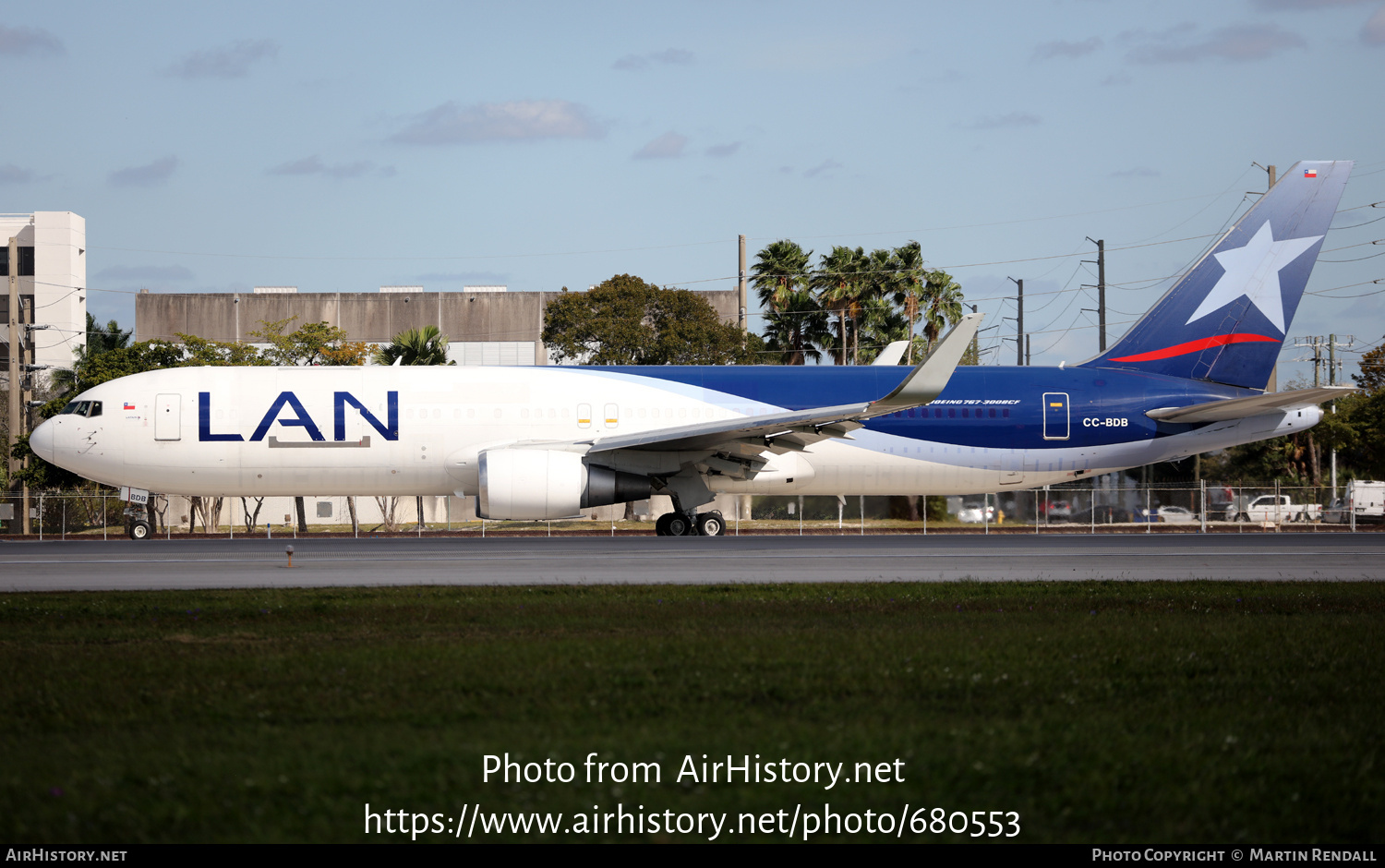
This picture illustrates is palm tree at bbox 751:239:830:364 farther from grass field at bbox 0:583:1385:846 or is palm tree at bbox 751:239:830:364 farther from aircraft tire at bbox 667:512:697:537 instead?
grass field at bbox 0:583:1385:846

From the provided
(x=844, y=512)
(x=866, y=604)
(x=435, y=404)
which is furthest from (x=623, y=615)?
(x=844, y=512)

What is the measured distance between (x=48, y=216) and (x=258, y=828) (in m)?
82.3

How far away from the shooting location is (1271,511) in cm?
3641

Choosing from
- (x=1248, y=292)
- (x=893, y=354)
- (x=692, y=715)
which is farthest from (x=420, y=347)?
(x=692, y=715)

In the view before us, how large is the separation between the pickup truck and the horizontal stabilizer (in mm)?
9765

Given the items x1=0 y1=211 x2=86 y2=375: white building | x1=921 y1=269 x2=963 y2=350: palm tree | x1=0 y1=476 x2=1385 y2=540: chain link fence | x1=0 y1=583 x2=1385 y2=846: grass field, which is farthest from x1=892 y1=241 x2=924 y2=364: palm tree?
x1=0 y1=211 x2=86 y2=375: white building

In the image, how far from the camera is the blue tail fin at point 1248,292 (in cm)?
2686

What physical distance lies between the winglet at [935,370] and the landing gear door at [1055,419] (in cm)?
681

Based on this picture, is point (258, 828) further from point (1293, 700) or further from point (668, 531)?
point (668, 531)

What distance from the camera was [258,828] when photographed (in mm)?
4242

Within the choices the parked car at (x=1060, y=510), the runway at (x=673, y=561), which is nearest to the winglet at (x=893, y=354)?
the runway at (x=673, y=561)

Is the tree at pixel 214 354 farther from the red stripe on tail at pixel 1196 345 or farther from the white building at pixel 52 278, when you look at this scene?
the white building at pixel 52 278

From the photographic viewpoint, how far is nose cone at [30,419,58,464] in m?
24.2

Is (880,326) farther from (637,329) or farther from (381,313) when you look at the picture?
(381,313)
